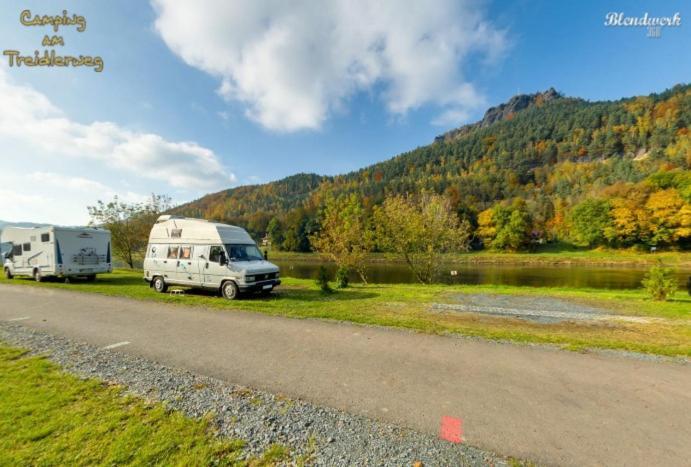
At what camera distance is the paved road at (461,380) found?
3.51 m

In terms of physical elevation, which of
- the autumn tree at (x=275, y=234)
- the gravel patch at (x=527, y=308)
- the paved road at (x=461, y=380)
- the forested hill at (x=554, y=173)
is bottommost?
the gravel patch at (x=527, y=308)

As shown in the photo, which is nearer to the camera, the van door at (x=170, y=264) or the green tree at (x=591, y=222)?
the van door at (x=170, y=264)

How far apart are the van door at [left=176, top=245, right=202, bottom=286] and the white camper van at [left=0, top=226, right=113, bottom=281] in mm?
9894

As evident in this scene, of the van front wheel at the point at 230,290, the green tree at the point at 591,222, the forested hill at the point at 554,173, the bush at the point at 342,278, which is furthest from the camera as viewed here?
the forested hill at the point at 554,173

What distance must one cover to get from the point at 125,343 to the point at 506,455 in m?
7.99

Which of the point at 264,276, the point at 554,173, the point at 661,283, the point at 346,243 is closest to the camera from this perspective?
the point at 661,283

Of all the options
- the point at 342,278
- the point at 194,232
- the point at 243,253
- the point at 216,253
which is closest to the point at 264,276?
the point at 243,253

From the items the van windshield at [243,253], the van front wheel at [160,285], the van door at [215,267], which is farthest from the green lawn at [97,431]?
the van front wheel at [160,285]

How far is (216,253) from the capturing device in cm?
1325

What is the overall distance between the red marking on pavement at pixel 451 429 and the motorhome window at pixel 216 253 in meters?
11.5

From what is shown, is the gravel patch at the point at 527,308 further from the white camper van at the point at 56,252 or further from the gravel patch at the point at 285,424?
the white camper van at the point at 56,252

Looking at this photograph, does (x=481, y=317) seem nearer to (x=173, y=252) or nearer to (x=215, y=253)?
(x=215, y=253)

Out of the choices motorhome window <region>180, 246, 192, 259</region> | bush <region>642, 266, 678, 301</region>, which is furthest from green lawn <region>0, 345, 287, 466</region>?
bush <region>642, 266, 678, 301</region>

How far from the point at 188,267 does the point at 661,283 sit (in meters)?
21.0
